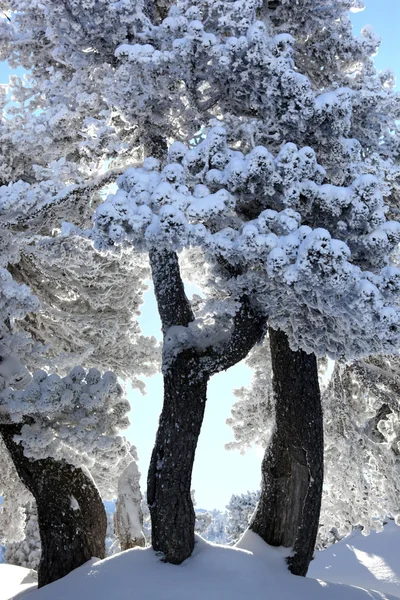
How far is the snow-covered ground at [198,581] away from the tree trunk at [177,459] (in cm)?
28

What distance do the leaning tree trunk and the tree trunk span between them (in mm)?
1291

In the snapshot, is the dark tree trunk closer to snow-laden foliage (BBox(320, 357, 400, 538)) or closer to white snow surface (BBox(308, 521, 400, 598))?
snow-laden foliage (BBox(320, 357, 400, 538))

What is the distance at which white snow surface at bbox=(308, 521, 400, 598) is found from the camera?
13.4 meters

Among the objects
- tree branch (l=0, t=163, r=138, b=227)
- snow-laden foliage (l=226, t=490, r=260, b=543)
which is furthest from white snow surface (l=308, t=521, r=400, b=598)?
tree branch (l=0, t=163, r=138, b=227)

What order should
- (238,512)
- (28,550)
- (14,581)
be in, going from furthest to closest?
1. (238,512)
2. (28,550)
3. (14,581)

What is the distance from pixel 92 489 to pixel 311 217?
5.44 metres

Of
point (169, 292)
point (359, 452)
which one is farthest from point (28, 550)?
point (169, 292)

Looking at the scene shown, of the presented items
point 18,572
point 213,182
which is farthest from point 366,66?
point 18,572

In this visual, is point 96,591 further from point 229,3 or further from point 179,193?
point 229,3

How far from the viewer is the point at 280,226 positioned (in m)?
6.50

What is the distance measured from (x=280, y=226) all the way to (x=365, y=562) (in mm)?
12629

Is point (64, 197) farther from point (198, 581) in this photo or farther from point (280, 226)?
point (198, 581)

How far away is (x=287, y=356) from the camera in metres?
8.84

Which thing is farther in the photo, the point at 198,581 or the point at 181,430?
the point at 181,430
